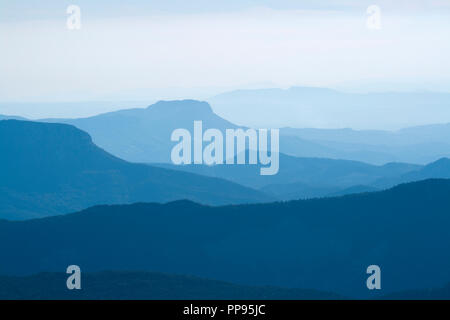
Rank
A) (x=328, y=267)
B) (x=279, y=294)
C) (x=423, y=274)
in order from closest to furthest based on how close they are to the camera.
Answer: (x=279, y=294) → (x=423, y=274) → (x=328, y=267)

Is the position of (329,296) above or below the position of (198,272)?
below

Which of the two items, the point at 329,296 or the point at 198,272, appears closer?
the point at 329,296
